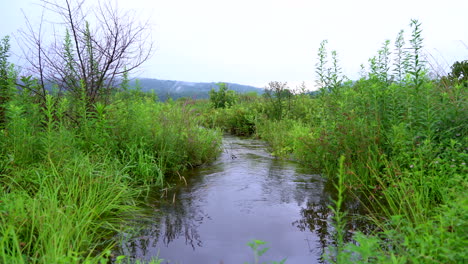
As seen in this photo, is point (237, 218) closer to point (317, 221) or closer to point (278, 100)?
point (317, 221)

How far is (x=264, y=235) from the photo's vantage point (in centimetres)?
391

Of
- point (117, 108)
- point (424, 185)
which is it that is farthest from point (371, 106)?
point (117, 108)

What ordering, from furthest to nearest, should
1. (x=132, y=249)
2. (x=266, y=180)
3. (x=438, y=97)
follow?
(x=266, y=180) < (x=438, y=97) < (x=132, y=249)

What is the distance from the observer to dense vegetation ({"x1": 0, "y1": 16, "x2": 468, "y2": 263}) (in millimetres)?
3041

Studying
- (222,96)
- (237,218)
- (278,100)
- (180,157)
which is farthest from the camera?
(222,96)

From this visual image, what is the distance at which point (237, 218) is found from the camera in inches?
176

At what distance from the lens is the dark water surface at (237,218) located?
11.6 feet

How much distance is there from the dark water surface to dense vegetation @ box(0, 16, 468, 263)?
1.07ft

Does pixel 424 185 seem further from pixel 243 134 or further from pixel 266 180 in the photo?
pixel 243 134

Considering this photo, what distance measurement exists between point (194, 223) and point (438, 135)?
330 cm

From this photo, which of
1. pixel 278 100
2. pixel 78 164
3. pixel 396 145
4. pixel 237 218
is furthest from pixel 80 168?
pixel 278 100

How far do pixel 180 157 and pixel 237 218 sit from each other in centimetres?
260

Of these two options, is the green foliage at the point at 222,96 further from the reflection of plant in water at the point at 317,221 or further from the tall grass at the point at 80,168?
the reflection of plant in water at the point at 317,221

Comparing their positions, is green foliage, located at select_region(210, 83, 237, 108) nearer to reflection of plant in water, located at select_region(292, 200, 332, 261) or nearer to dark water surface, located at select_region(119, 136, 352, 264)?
dark water surface, located at select_region(119, 136, 352, 264)
